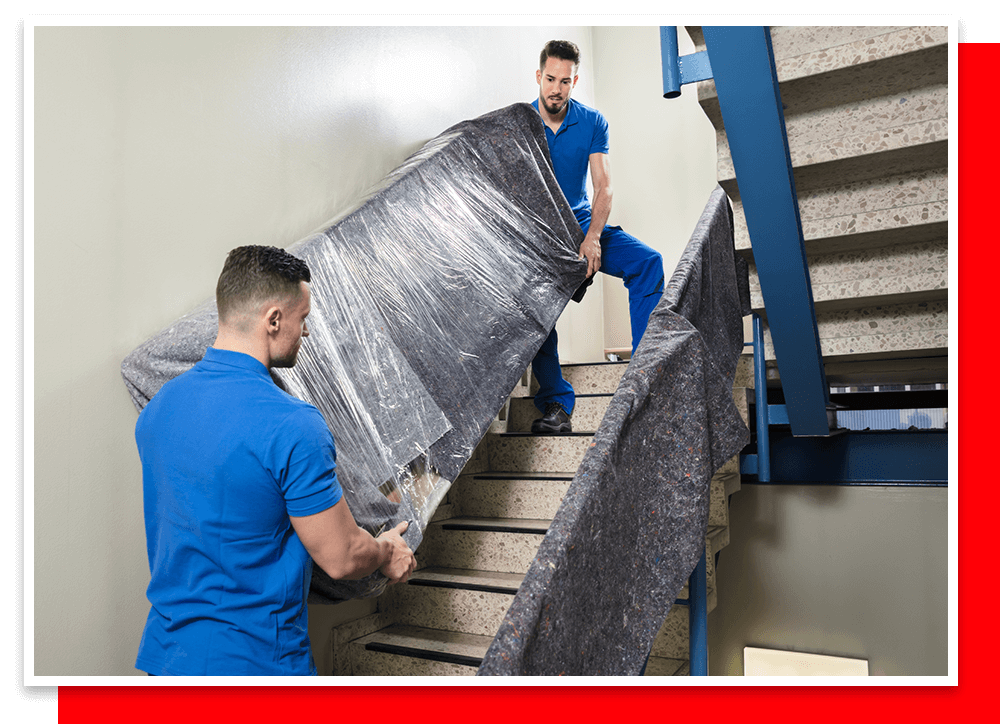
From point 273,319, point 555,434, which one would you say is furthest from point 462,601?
point 273,319

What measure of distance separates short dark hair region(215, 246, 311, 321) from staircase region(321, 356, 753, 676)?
1061 millimetres

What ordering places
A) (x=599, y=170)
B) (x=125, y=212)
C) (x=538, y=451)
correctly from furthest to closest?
(x=599, y=170) → (x=538, y=451) → (x=125, y=212)

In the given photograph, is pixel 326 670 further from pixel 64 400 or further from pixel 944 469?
pixel 944 469

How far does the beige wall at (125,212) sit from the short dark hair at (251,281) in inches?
14.3

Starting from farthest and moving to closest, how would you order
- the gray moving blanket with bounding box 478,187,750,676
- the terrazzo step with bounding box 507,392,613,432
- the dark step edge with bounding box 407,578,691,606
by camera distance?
the terrazzo step with bounding box 507,392,613,432
the dark step edge with bounding box 407,578,691,606
the gray moving blanket with bounding box 478,187,750,676

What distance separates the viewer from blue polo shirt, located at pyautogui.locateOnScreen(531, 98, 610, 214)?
8.10ft

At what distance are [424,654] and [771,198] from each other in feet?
4.95

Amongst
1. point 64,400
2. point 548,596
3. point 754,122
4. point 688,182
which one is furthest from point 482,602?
point 688,182

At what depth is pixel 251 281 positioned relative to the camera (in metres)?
1.12

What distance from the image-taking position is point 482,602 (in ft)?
5.97

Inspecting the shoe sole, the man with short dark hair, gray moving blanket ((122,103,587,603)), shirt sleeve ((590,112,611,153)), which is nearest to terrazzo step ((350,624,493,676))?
gray moving blanket ((122,103,587,603))

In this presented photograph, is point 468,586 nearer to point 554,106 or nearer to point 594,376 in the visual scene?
point 594,376

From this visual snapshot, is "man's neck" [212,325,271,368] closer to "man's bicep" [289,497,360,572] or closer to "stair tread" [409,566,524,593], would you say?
"man's bicep" [289,497,360,572]

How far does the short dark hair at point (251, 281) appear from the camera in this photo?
1.11 meters
